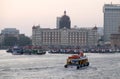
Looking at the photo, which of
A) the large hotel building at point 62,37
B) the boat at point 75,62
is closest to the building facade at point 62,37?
the large hotel building at point 62,37

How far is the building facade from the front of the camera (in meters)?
191

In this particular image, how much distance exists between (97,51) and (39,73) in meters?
104

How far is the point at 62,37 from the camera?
192 m

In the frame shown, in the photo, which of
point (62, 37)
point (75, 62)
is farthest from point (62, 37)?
point (75, 62)

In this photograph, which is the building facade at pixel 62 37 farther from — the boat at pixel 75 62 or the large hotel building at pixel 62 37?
the boat at pixel 75 62

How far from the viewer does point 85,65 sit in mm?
70375

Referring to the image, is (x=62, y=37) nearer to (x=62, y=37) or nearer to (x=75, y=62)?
(x=62, y=37)

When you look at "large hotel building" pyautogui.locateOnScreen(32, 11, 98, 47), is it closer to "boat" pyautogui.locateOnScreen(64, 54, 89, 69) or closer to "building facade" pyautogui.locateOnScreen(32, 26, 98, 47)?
"building facade" pyautogui.locateOnScreen(32, 26, 98, 47)

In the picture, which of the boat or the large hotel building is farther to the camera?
the large hotel building

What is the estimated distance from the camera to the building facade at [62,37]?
19100 cm

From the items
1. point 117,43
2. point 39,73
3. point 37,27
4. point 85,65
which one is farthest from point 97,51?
point 39,73

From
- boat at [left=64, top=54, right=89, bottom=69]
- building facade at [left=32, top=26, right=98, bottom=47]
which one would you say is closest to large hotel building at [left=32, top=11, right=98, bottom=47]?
building facade at [left=32, top=26, right=98, bottom=47]

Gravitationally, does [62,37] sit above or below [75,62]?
above

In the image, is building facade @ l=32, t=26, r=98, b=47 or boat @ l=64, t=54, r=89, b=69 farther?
building facade @ l=32, t=26, r=98, b=47
